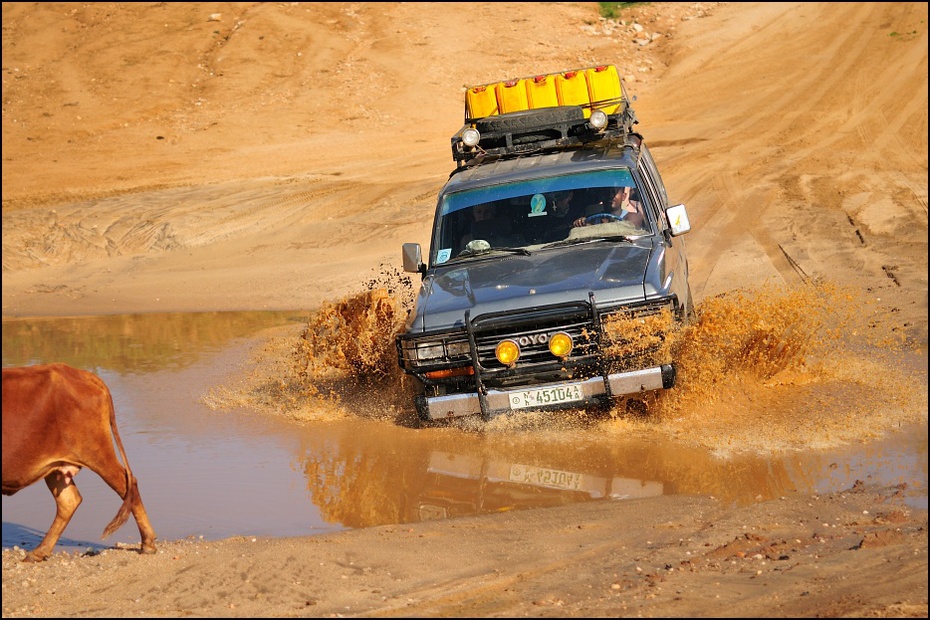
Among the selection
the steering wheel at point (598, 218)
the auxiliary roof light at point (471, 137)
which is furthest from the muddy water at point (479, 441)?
the auxiliary roof light at point (471, 137)

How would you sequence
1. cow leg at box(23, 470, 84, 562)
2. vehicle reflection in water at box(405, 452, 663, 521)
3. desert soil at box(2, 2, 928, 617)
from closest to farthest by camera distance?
desert soil at box(2, 2, 928, 617) < cow leg at box(23, 470, 84, 562) < vehicle reflection in water at box(405, 452, 663, 521)

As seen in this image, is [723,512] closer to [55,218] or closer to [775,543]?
[775,543]

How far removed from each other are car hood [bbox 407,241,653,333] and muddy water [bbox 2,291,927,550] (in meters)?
0.71

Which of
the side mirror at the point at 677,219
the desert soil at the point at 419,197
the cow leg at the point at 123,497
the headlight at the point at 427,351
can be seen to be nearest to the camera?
the desert soil at the point at 419,197

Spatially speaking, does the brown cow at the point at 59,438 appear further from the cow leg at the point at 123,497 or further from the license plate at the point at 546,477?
the license plate at the point at 546,477

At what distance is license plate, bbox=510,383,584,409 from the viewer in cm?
836

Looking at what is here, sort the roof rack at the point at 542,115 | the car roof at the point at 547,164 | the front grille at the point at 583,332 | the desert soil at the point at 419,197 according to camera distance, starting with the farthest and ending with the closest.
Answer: the roof rack at the point at 542,115 → the car roof at the point at 547,164 → the front grille at the point at 583,332 → the desert soil at the point at 419,197

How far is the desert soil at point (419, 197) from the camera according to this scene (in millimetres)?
5938

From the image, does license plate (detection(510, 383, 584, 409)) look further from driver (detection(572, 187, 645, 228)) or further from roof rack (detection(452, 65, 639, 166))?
roof rack (detection(452, 65, 639, 166))

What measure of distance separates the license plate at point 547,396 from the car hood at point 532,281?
62 centimetres

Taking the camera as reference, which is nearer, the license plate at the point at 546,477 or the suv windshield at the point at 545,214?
the license plate at the point at 546,477

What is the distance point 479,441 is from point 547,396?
1066 millimetres

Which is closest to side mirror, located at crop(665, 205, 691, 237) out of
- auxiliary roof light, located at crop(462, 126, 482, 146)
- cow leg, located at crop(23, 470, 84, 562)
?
auxiliary roof light, located at crop(462, 126, 482, 146)

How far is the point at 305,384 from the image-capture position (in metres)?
11.8
